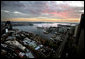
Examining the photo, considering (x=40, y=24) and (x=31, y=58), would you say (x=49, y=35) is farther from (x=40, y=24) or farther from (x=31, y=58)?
(x=31, y=58)

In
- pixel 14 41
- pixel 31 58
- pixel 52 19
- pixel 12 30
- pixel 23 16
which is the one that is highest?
pixel 23 16

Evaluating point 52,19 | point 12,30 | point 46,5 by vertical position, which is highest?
point 46,5

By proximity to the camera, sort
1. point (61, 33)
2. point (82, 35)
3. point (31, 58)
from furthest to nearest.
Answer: point (61, 33)
point (31, 58)
point (82, 35)

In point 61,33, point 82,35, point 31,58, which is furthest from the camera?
point 61,33

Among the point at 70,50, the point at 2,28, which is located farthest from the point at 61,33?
the point at 2,28

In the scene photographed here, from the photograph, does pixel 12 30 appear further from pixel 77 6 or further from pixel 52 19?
pixel 77 6

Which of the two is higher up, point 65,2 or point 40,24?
point 65,2

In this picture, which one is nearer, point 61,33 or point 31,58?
point 31,58

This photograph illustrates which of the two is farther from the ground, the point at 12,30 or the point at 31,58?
the point at 12,30

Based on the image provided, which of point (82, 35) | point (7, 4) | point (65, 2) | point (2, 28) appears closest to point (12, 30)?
point (2, 28)
